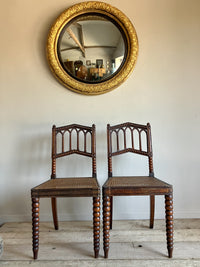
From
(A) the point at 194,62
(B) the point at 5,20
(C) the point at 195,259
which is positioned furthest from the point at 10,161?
(A) the point at 194,62

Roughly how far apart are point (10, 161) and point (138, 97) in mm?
1320

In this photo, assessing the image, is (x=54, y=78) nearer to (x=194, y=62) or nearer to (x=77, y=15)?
(x=77, y=15)

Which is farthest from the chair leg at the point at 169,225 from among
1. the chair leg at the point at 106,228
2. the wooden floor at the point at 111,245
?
the chair leg at the point at 106,228

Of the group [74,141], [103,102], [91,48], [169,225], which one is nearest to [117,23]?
[91,48]

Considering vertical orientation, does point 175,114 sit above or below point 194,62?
below

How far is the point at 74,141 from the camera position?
2057 millimetres

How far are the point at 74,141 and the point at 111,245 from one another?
0.93 meters

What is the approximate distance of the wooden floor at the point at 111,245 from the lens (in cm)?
130

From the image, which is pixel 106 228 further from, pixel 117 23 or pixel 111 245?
pixel 117 23

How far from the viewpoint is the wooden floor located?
4.26 ft

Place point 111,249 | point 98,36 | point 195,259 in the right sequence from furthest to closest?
point 98,36 → point 111,249 → point 195,259

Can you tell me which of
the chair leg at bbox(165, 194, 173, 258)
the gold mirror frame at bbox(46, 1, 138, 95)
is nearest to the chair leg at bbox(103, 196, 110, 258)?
the chair leg at bbox(165, 194, 173, 258)

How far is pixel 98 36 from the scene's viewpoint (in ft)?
6.66

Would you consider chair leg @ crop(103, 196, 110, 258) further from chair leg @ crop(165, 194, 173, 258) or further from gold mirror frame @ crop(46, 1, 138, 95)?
gold mirror frame @ crop(46, 1, 138, 95)
